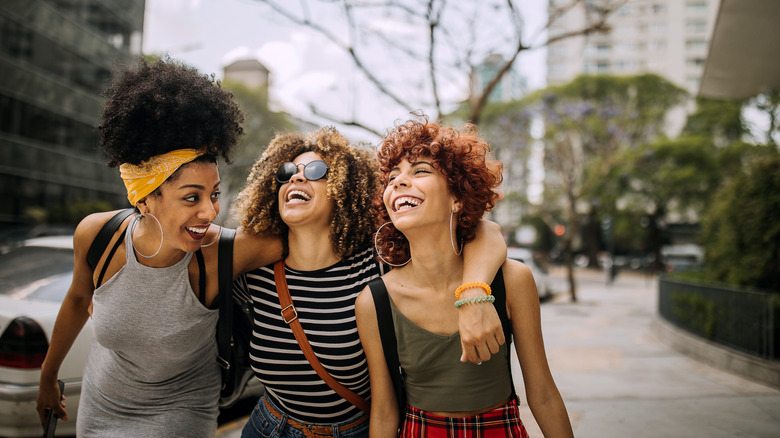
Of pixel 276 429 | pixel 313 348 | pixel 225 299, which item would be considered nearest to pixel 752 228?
pixel 313 348

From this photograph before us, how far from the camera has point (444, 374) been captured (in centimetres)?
206

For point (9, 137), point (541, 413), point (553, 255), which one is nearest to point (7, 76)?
point (9, 137)

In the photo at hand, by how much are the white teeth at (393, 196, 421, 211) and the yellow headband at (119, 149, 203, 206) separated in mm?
928

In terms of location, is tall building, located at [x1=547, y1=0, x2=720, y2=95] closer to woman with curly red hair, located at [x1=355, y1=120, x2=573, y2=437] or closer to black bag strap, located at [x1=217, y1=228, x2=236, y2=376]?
woman with curly red hair, located at [x1=355, y1=120, x2=573, y2=437]

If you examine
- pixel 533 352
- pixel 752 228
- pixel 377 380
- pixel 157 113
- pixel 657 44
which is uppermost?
pixel 657 44

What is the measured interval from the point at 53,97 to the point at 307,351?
83.3ft

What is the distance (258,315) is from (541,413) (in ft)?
4.25

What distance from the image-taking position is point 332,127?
279 centimetres

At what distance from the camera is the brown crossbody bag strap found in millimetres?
2203

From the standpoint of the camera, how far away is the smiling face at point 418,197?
214 centimetres

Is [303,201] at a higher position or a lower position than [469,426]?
higher

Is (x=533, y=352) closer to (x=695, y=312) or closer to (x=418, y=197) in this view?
(x=418, y=197)

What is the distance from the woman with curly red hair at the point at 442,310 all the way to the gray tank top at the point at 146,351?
0.80m

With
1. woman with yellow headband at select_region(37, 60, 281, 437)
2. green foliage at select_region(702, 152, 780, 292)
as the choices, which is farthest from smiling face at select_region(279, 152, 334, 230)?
green foliage at select_region(702, 152, 780, 292)
